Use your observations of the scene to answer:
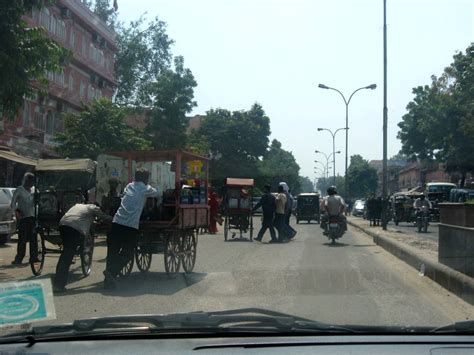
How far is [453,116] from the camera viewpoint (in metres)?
41.9

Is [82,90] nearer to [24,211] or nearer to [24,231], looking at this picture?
[24,211]

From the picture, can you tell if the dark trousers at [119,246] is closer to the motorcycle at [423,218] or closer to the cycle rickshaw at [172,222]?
the cycle rickshaw at [172,222]

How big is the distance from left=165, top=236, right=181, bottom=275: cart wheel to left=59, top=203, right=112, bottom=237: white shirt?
1.24m

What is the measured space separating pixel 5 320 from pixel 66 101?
117 ft

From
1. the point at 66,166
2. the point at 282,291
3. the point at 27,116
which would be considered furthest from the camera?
the point at 27,116

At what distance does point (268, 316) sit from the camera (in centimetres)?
396

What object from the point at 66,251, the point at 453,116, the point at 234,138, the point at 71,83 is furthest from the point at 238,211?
the point at 234,138

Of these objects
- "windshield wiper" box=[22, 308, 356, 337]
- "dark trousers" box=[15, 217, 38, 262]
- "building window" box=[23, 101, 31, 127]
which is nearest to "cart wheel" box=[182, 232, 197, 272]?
"dark trousers" box=[15, 217, 38, 262]

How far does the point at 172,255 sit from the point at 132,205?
5.02ft

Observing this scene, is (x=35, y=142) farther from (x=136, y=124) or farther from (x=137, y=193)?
(x=137, y=193)

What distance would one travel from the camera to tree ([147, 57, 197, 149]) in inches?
1825

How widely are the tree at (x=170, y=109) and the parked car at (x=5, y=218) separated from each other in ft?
93.3

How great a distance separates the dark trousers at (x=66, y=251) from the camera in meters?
9.54

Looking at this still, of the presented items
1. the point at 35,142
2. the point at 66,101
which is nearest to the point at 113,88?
the point at 66,101
